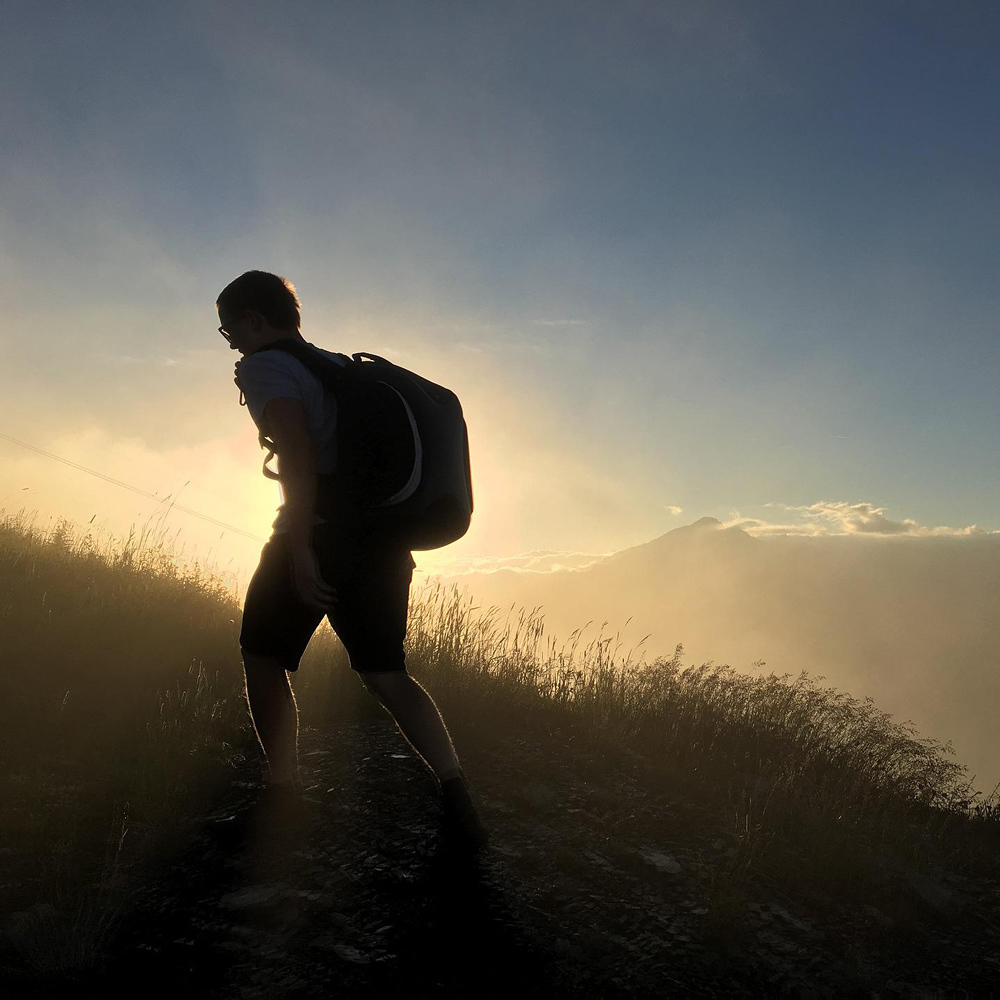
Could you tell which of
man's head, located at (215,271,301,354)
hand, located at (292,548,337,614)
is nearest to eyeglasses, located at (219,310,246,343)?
man's head, located at (215,271,301,354)

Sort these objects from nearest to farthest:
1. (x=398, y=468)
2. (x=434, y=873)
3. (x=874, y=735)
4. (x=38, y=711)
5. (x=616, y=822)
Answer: (x=398, y=468), (x=434, y=873), (x=616, y=822), (x=38, y=711), (x=874, y=735)

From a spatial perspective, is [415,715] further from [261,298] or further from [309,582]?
[261,298]

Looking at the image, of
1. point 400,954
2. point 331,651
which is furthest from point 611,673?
point 400,954

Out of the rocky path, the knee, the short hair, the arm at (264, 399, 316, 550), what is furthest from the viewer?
the knee

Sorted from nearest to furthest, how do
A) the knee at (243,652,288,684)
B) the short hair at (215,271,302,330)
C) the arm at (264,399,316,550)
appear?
the arm at (264,399,316,550) < the short hair at (215,271,302,330) < the knee at (243,652,288,684)

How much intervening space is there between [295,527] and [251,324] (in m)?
0.73

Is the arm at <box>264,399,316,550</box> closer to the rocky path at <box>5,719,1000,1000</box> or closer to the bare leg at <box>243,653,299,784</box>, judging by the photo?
the bare leg at <box>243,653,299,784</box>

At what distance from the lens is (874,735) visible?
540cm

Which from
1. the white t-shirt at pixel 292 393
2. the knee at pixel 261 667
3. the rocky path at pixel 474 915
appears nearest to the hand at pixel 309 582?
the white t-shirt at pixel 292 393

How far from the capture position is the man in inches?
83.2

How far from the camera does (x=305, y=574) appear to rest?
215cm

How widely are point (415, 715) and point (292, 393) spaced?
111 centimetres

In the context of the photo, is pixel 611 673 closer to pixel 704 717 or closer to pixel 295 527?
pixel 704 717

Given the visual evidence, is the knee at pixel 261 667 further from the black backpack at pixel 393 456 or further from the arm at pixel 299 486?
the black backpack at pixel 393 456
